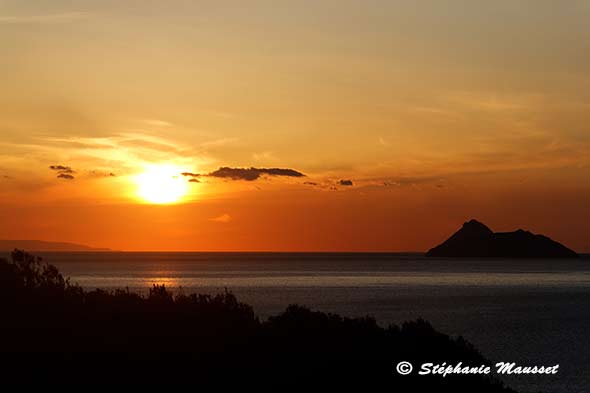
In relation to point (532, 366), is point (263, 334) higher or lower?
higher

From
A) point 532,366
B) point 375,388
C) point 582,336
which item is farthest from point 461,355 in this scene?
point 582,336

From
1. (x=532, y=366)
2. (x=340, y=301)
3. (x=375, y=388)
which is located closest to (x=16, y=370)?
(x=375, y=388)

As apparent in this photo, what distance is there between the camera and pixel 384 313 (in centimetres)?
10994

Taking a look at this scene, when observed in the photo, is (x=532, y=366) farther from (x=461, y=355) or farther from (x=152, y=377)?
(x=152, y=377)

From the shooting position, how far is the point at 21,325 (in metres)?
35.6

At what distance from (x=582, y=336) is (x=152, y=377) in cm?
6341

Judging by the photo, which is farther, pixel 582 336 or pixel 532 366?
pixel 582 336

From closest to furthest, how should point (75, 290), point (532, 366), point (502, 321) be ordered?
point (75, 290) → point (532, 366) → point (502, 321)

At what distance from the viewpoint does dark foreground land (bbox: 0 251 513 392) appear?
32656 millimetres

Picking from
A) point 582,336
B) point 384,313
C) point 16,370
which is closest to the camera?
point 16,370

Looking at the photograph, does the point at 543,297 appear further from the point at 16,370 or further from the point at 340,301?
the point at 16,370

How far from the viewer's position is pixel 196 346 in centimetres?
3488

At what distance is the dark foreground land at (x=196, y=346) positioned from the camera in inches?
1286

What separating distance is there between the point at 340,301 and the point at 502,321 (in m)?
36.4
